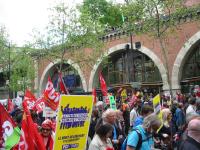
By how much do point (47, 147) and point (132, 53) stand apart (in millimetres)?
29210

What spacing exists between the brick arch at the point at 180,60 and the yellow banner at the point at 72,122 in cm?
2469

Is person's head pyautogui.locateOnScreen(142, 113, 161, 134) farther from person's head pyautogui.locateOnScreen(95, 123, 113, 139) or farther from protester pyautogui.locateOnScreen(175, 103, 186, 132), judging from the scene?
protester pyautogui.locateOnScreen(175, 103, 186, 132)

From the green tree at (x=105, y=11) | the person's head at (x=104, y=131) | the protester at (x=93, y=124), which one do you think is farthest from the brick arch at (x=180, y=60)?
the person's head at (x=104, y=131)

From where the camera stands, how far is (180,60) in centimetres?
3055

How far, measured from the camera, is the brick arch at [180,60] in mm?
29764

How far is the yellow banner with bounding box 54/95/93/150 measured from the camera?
5543 millimetres

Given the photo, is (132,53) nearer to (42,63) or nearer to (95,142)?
(42,63)

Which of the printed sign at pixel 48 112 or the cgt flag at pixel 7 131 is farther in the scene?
the printed sign at pixel 48 112

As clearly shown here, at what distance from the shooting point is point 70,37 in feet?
95.7

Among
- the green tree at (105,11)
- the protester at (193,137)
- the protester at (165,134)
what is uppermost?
the green tree at (105,11)

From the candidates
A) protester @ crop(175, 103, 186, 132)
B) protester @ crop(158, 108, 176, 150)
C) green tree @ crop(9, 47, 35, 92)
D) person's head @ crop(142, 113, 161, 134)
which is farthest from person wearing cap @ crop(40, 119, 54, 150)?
green tree @ crop(9, 47, 35, 92)

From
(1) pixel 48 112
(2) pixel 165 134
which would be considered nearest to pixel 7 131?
(2) pixel 165 134

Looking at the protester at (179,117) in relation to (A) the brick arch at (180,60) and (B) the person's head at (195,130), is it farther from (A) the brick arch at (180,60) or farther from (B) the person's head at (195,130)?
(A) the brick arch at (180,60)

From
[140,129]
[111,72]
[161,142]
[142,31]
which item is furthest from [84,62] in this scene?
[140,129]
